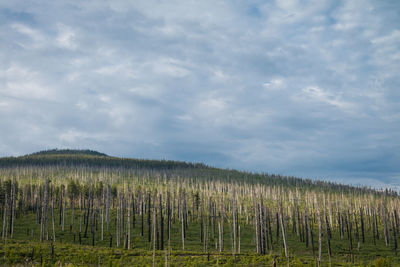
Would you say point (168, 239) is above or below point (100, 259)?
below

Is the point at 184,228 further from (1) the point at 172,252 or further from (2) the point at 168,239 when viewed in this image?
(1) the point at 172,252

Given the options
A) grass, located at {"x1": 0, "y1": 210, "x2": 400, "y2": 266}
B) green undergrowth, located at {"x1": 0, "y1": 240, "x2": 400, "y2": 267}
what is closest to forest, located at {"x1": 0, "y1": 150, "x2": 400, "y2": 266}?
grass, located at {"x1": 0, "y1": 210, "x2": 400, "y2": 266}

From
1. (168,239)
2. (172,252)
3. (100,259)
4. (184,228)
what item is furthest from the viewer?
(184,228)

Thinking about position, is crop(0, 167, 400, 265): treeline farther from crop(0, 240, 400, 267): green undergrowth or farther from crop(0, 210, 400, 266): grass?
crop(0, 240, 400, 267): green undergrowth

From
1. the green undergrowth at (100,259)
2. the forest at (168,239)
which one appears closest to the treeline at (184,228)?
the forest at (168,239)

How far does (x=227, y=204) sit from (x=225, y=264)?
240 feet

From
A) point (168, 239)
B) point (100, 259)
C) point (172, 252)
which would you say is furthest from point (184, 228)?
point (100, 259)

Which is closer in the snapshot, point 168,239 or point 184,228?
point 168,239

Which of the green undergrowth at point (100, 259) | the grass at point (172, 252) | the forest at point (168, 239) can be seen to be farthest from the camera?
the forest at point (168, 239)

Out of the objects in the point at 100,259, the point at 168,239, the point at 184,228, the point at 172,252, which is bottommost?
the point at 168,239

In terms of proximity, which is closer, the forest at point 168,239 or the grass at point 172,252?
the grass at point 172,252

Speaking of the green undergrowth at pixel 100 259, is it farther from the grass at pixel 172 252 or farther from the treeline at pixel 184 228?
the treeline at pixel 184 228

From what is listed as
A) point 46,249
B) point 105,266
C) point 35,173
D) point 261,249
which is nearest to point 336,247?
point 261,249

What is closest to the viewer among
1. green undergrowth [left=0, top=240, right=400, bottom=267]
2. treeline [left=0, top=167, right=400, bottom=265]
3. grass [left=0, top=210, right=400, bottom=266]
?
green undergrowth [left=0, top=240, right=400, bottom=267]
